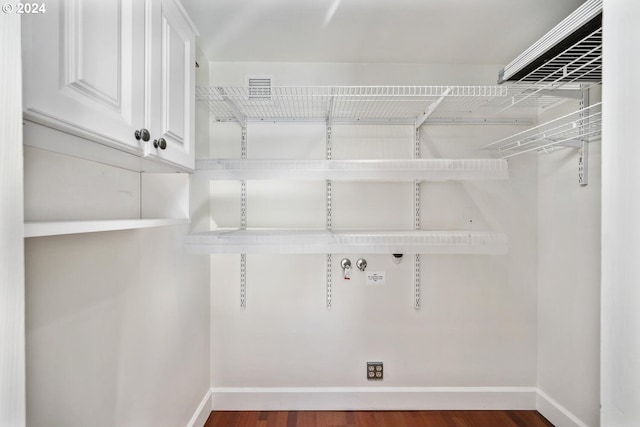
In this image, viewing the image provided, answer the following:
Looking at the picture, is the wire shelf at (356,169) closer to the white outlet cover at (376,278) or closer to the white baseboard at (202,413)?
the white outlet cover at (376,278)

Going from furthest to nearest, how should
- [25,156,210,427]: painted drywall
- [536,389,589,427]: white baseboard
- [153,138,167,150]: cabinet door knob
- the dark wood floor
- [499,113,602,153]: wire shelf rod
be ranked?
the dark wood floor
[536,389,589,427]: white baseboard
[499,113,602,153]: wire shelf rod
[153,138,167,150]: cabinet door knob
[25,156,210,427]: painted drywall

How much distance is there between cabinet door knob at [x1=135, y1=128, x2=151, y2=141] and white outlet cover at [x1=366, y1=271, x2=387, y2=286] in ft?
4.74

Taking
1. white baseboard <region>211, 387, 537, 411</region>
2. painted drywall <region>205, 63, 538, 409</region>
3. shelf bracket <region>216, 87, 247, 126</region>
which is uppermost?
shelf bracket <region>216, 87, 247, 126</region>

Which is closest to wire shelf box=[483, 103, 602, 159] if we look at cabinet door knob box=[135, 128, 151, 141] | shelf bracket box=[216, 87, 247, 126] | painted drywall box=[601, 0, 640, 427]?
painted drywall box=[601, 0, 640, 427]

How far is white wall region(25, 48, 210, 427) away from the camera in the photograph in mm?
771

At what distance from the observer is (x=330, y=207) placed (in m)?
1.87

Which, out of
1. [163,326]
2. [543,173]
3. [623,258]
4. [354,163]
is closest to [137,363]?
[163,326]

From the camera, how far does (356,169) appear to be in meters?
1.37

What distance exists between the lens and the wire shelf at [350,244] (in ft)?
4.51

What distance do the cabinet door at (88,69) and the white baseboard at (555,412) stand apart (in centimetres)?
246

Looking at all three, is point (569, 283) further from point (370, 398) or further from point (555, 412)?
point (370, 398)

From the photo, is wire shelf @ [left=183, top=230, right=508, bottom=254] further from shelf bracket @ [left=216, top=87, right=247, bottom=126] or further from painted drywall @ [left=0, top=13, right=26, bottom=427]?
painted drywall @ [left=0, top=13, right=26, bottom=427]

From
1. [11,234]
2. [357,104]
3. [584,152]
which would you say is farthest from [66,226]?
[584,152]

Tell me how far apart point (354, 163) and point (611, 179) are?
39.4 inches
